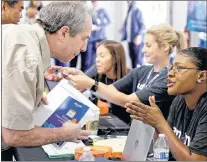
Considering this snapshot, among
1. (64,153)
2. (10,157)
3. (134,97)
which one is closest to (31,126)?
(64,153)

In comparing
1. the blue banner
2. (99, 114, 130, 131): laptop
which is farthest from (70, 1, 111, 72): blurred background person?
(99, 114, 130, 131): laptop

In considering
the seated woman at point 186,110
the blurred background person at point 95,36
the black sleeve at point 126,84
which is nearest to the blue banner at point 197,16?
the blurred background person at point 95,36

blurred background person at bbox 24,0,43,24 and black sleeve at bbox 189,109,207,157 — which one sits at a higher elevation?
blurred background person at bbox 24,0,43,24

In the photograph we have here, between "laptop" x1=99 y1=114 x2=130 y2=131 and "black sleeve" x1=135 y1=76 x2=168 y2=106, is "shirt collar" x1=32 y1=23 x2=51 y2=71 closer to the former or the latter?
"laptop" x1=99 y1=114 x2=130 y2=131

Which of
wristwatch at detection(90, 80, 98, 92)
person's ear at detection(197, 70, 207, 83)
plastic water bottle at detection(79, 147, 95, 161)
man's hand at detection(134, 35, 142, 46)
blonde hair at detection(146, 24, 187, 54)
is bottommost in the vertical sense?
man's hand at detection(134, 35, 142, 46)

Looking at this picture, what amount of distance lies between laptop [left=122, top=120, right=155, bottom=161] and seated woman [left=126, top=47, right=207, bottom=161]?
5 cm

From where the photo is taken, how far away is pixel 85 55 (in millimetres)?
6980

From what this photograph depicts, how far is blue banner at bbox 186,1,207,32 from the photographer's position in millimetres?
5062

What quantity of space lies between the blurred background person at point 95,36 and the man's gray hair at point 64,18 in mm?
5132

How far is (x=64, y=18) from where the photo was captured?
1688 mm

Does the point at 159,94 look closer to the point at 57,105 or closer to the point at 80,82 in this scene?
the point at 80,82

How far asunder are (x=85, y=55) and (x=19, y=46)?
5449 millimetres

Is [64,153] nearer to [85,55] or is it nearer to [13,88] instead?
[13,88]

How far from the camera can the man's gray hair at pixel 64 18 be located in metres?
1.69
